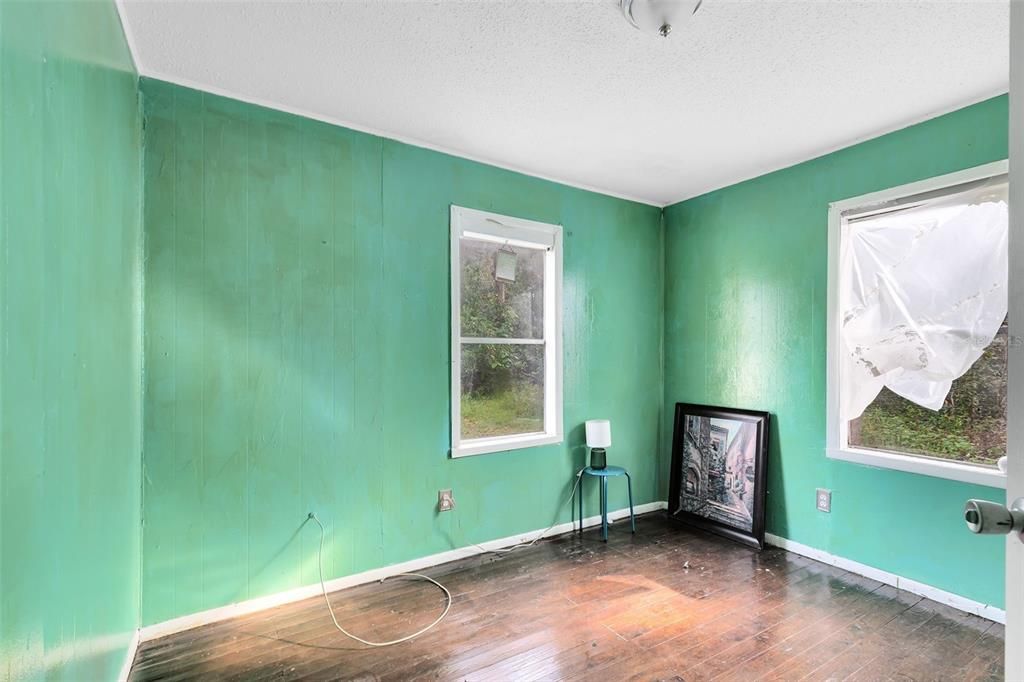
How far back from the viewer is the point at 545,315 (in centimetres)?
337

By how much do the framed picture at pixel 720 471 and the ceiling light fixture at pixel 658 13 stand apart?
239 cm

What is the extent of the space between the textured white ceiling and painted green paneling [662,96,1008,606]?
0.69 ft

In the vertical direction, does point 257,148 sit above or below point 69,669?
above

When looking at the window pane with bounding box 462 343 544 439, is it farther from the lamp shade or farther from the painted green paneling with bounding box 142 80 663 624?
the lamp shade

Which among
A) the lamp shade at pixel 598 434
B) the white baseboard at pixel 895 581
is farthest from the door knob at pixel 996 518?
the lamp shade at pixel 598 434

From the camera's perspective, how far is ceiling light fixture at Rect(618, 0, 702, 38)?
1.66 metres

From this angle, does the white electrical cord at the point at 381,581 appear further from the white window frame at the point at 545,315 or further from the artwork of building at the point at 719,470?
the artwork of building at the point at 719,470

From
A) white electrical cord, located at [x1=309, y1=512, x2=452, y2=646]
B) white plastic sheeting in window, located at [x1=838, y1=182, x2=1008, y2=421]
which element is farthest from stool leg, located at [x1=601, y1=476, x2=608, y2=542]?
white plastic sheeting in window, located at [x1=838, y1=182, x2=1008, y2=421]

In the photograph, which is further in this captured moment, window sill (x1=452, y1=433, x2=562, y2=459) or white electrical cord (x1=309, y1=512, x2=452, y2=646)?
window sill (x1=452, y1=433, x2=562, y2=459)

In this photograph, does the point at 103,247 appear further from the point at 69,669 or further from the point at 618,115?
the point at 618,115

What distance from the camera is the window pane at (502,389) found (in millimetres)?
3043

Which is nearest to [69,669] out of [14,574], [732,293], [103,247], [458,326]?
[14,574]

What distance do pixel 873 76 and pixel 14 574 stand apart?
3175 mm

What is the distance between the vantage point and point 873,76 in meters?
2.11
